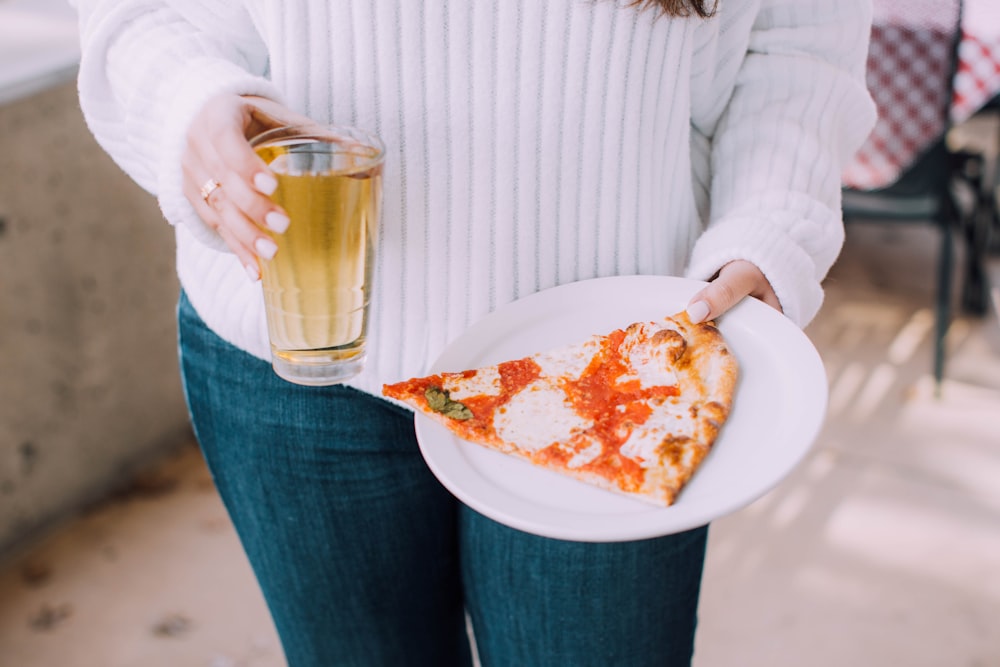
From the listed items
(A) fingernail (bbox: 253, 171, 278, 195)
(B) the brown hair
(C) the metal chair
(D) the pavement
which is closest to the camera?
(A) fingernail (bbox: 253, 171, 278, 195)

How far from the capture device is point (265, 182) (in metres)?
0.64

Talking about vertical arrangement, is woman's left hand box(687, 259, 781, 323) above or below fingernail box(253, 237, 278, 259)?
below

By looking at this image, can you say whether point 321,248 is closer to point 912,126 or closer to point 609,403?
point 609,403

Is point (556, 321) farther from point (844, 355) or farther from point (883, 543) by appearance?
point (844, 355)

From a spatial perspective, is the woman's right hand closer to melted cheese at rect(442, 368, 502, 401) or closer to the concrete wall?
melted cheese at rect(442, 368, 502, 401)

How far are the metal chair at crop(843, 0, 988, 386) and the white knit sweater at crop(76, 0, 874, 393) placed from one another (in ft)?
5.23

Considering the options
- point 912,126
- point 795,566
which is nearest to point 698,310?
point 795,566

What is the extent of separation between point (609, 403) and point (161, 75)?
454 millimetres

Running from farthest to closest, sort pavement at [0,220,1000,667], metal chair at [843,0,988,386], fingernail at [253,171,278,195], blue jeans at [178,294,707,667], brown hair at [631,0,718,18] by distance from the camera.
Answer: metal chair at [843,0,988,386], pavement at [0,220,1000,667], blue jeans at [178,294,707,667], brown hair at [631,0,718,18], fingernail at [253,171,278,195]

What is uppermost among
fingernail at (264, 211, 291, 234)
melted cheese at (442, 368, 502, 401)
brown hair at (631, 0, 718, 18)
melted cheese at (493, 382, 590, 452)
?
brown hair at (631, 0, 718, 18)

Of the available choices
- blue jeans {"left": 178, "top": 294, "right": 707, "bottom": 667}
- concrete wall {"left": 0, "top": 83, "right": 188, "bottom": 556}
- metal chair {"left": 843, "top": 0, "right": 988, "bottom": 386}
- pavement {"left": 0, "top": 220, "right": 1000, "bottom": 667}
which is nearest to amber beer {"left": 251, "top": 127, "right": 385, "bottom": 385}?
blue jeans {"left": 178, "top": 294, "right": 707, "bottom": 667}

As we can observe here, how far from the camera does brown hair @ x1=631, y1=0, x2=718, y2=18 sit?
0.74m

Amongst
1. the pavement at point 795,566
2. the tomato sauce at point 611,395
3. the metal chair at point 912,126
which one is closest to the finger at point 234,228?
the tomato sauce at point 611,395

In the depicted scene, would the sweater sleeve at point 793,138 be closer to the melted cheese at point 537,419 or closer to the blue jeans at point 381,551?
the melted cheese at point 537,419
